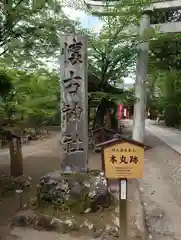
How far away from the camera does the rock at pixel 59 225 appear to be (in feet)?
13.1

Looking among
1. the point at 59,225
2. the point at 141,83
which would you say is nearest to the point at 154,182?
the point at 59,225

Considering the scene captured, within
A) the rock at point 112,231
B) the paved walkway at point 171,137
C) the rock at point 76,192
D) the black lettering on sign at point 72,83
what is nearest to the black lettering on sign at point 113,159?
the rock at point 112,231

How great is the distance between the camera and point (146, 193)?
5.75 metres

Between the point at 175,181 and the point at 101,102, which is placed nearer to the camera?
the point at 175,181

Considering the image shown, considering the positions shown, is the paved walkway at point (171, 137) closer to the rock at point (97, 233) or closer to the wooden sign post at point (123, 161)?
the rock at point (97, 233)

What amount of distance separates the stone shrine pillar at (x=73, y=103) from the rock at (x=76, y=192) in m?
0.41

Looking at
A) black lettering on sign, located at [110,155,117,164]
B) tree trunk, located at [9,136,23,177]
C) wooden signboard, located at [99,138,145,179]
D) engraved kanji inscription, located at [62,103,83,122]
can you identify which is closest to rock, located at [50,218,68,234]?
wooden signboard, located at [99,138,145,179]

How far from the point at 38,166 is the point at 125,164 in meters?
5.12

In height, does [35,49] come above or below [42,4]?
below

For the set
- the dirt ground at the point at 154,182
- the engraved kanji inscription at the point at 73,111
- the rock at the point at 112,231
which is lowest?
the dirt ground at the point at 154,182

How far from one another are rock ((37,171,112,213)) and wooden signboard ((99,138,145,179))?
1397mm

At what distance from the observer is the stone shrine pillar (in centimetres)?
518

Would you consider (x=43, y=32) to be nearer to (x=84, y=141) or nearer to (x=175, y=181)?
(x=84, y=141)

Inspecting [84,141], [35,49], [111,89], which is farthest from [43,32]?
[111,89]
